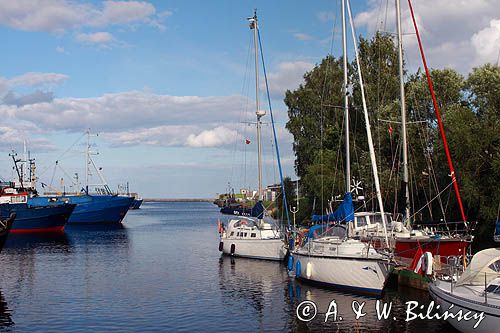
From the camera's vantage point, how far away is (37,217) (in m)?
82.9

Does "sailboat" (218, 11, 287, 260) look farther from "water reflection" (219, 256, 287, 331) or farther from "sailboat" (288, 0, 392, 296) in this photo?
"sailboat" (288, 0, 392, 296)

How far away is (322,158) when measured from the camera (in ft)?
206

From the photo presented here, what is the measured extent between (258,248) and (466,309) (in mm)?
26171

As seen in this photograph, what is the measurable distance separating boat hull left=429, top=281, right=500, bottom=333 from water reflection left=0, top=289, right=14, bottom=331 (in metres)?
17.9

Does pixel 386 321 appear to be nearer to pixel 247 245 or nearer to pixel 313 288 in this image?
pixel 313 288

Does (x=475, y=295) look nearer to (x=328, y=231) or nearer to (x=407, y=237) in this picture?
(x=407, y=237)

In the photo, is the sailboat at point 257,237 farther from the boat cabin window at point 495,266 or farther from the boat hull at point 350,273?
the boat cabin window at point 495,266

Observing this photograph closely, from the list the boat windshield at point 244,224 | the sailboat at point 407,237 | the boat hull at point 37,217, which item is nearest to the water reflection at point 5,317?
the sailboat at point 407,237

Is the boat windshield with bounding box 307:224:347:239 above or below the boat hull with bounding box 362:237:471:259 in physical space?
above

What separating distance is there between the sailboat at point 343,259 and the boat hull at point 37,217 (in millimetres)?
59357

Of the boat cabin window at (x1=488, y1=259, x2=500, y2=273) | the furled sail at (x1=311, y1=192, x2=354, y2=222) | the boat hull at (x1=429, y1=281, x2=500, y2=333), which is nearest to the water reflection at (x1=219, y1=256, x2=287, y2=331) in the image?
the furled sail at (x1=311, y1=192, x2=354, y2=222)

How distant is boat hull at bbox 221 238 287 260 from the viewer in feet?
142

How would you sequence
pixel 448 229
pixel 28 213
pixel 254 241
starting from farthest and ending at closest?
pixel 28 213 → pixel 254 241 → pixel 448 229

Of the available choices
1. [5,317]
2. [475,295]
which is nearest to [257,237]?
[5,317]
